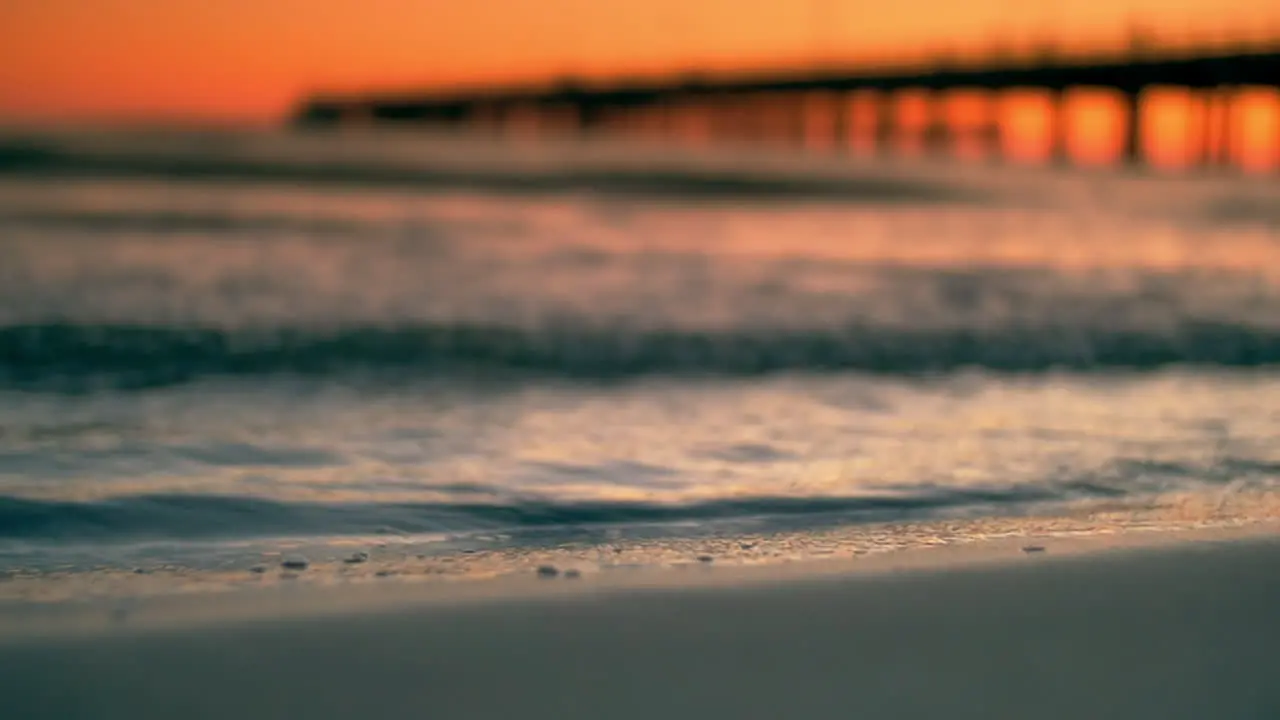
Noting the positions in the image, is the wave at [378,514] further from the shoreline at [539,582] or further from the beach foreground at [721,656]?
the beach foreground at [721,656]

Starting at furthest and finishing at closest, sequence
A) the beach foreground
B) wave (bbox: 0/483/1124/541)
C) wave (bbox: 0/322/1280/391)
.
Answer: wave (bbox: 0/322/1280/391) → wave (bbox: 0/483/1124/541) → the beach foreground

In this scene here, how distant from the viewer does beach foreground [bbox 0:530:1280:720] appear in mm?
2051

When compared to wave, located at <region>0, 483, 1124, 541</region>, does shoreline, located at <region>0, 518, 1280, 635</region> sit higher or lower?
lower

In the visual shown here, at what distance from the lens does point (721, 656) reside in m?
2.26

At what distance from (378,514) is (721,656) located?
1.35m

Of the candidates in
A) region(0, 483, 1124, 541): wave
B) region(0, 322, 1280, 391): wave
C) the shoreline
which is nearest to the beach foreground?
the shoreline

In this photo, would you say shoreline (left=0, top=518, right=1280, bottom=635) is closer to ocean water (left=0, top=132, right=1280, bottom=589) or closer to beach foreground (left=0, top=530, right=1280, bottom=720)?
beach foreground (left=0, top=530, right=1280, bottom=720)

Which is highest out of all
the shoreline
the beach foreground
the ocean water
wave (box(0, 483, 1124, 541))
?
the ocean water

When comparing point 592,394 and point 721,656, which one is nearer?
point 721,656

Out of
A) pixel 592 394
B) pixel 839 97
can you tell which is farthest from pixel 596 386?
pixel 839 97

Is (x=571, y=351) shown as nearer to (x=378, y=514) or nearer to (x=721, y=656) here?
(x=378, y=514)

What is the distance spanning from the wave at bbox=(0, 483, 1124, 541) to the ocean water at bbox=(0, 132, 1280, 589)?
0.04 feet

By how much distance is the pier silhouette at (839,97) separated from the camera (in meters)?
50.2

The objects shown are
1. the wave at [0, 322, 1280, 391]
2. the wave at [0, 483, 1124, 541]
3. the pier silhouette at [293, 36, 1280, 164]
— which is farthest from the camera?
the pier silhouette at [293, 36, 1280, 164]
